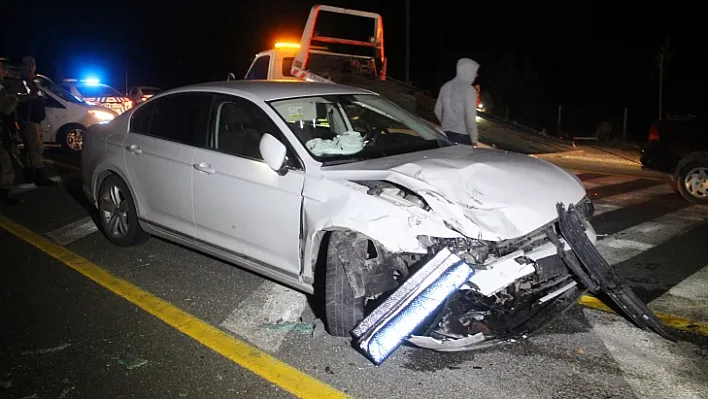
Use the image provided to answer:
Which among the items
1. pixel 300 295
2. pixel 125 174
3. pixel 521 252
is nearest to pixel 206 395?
pixel 300 295

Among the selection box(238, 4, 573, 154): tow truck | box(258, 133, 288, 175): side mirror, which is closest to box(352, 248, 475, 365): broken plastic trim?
box(258, 133, 288, 175): side mirror

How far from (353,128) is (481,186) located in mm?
1727

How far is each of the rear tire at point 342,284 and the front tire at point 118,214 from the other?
103 inches

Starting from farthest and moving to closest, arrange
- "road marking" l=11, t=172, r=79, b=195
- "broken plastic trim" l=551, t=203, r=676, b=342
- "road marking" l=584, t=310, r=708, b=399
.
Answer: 1. "road marking" l=11, t=172, r=79, b=195
2. "broken plastic trim" l=551, t=203, r=676, b=342
3. "road marking" l=584, t=310, r=708, b=399

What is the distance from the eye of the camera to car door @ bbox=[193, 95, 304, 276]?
451 cm

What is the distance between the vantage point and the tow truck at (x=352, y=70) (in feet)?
38.4

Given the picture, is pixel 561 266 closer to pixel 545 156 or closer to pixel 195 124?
pixel 195 124

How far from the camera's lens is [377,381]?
371 cm

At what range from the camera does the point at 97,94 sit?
1708cm

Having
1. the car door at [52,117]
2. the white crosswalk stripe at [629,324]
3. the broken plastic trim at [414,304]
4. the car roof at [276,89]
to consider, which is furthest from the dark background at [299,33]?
the broken plastic trim at [414,304]

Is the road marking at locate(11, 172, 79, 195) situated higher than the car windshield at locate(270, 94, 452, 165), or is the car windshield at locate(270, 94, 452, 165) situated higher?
the car windshield at locate(270, 94, 452, 165)

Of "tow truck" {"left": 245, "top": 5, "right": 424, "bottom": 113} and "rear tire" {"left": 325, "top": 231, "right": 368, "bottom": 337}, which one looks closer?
"rear tire" {"left": 325, "top": 231, "right": 368, "bottom": 337}

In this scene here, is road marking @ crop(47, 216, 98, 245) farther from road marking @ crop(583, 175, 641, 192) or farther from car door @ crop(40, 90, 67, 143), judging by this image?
road marking @ crop(583, 175, 641, 192)

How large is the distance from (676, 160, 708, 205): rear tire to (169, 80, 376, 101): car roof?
5019 mm
